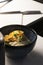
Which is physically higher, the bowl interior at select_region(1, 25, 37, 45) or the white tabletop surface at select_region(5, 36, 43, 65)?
the bowl interior at select_region(1, 25, 37, 45)

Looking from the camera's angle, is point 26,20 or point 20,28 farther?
point 26,20

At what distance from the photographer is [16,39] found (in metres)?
0.85

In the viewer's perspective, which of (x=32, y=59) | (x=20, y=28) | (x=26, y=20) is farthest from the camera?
(x=26, y=20)

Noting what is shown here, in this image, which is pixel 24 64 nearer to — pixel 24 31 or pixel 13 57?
pixel 13 57

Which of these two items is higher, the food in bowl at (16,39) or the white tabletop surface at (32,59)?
the food in bowl at (16,39)

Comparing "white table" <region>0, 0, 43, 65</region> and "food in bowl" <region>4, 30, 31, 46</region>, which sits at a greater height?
"food in bowl" <region>4, 30, 31, 46</region>

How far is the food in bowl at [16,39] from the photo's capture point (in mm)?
823

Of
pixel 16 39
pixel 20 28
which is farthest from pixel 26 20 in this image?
pixel 16 39

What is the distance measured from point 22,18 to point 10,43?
553 mm

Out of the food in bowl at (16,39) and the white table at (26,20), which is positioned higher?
the food in bowl at (16,39)

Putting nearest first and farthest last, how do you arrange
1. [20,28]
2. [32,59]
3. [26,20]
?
[32,59]
[20,28]
[26,20]

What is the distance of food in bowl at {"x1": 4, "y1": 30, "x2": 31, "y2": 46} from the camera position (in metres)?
0.82

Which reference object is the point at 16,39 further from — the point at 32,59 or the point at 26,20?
the point at 26,20

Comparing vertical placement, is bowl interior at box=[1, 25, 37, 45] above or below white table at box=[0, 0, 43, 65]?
above
